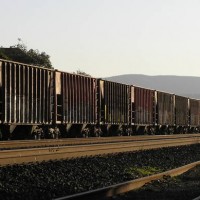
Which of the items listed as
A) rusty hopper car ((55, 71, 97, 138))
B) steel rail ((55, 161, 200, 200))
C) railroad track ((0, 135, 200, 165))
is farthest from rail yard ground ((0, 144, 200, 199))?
rusty hopper car ((55, 71, 97, 138))

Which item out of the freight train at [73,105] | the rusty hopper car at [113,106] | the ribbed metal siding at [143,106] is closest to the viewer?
the freight train at [73,105]

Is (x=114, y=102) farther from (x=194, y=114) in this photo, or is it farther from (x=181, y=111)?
(x=194, y=114)

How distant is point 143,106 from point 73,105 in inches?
411

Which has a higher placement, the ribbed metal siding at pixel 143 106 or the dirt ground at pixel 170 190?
the ribbed metal siding at pixel 143 106

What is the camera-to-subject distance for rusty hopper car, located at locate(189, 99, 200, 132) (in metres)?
48.7

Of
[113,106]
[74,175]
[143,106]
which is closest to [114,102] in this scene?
[113,106]

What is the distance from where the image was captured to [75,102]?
26578 millimetres

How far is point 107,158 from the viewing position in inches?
637

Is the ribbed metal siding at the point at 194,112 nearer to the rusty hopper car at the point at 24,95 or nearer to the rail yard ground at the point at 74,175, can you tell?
Answer: the rusty hopper car at the point at 24,95

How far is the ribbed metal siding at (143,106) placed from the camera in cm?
3469

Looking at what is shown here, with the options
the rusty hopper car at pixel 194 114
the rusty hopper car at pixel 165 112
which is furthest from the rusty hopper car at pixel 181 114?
the rusty hopper car at pixel 194 114

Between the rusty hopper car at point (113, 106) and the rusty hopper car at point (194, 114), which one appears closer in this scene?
the rusty hopper car at point (113, 106)

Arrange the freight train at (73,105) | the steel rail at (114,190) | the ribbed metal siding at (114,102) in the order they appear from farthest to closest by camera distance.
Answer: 1. the ribbed metal siding at (114,102)
2. the freight train at (73,105)
3. the steel rail at (114,190)

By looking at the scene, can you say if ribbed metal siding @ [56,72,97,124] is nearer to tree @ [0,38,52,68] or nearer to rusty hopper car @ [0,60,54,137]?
rusty hopper car @ [0,60,54,137]
